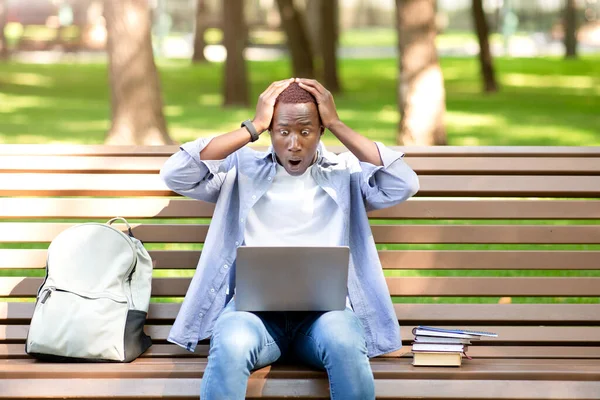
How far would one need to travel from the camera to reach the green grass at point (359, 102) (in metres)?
14.0

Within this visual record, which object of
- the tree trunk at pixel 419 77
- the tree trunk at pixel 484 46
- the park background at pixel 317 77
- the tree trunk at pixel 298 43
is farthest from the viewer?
the tree trunk at pixel 484 46

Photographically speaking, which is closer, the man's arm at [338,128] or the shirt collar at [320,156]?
the man's arm at [338,128]

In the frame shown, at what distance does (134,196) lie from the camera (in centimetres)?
479

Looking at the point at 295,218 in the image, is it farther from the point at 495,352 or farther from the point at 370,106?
the point at 370,106

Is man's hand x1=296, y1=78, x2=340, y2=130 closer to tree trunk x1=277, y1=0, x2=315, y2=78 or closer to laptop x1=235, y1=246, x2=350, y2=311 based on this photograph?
laptop x1=235, y1=246, x2=350, y2=311

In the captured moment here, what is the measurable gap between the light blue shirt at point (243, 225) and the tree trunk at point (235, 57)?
13478 mm

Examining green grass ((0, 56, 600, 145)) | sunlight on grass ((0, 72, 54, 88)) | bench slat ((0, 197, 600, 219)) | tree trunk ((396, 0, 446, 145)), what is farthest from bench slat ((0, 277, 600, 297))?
sunlight on grass ((0, 72, 54, 88))

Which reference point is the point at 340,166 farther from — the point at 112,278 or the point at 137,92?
the point at 137,92

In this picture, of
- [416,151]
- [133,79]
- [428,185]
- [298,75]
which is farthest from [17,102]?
[428,185]

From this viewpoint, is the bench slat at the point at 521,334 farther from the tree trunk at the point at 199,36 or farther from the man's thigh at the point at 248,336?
the tree trunk at the point at 199,36

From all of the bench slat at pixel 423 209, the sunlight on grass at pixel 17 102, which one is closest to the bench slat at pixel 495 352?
the bench slat at pixel 423 209

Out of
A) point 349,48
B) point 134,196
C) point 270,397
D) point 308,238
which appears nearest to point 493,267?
point 308,238

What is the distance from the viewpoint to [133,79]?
38.4ft

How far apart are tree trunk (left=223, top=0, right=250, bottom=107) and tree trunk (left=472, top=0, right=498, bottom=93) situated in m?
5.10
